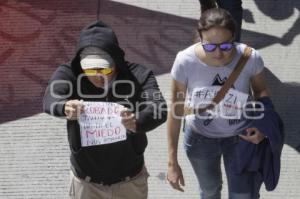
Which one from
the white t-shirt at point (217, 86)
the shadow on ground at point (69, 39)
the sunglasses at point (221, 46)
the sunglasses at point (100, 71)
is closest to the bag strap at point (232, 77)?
the white t-shirt at point (217, 86)

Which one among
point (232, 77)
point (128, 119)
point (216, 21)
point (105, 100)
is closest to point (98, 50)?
point (105, 100)

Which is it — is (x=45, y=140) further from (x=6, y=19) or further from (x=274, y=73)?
(x=274, y=73)

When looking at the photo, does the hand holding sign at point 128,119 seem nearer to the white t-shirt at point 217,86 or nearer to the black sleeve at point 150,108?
the black sleeve at point 150,108

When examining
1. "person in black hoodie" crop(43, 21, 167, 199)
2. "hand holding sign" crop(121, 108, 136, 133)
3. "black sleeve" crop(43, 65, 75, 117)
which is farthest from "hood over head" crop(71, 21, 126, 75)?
"hand holding sign" crop(121, 108, 136, 133)

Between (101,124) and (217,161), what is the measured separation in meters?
0.84

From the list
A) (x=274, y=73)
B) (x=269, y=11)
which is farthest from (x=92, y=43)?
(x=269, y=11)

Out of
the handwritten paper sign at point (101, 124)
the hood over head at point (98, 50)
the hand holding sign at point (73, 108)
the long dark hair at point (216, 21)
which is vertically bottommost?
the handwritten paper sign at point (101, 124)

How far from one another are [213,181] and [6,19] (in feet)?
8.75

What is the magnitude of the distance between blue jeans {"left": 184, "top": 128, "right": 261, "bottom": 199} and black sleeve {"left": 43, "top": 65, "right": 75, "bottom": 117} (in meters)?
0.78

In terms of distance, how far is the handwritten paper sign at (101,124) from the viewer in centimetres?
276

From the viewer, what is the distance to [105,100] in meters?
2.82

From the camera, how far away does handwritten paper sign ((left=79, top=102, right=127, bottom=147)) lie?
276 cm

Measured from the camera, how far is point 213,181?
133 inches

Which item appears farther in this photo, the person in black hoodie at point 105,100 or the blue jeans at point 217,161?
the blue jeans at point 217,161
